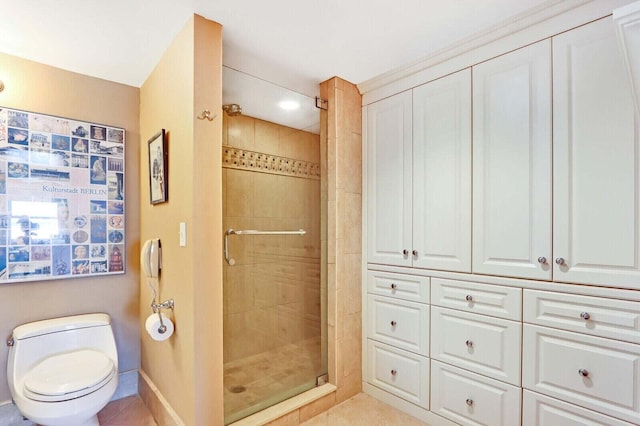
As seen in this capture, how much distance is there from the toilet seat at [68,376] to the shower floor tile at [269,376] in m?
0.65

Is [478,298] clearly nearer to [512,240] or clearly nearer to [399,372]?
[512,240]

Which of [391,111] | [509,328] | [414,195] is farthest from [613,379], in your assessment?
[391,111]

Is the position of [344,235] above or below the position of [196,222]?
below

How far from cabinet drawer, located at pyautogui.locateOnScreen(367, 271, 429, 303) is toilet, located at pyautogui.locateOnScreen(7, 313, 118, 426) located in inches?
65.0

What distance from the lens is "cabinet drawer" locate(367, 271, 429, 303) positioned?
203 cm

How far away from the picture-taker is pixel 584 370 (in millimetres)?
1435

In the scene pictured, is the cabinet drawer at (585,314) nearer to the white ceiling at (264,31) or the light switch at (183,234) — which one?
the white ceiling at (264,31)

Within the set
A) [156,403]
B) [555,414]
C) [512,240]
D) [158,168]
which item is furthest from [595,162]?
[156,403]

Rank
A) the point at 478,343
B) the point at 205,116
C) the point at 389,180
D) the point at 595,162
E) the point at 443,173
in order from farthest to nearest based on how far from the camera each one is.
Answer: the point at 389,180 < the point at 443,173 < the point at 478,343 < the point at 205,116 < the point at 595,162

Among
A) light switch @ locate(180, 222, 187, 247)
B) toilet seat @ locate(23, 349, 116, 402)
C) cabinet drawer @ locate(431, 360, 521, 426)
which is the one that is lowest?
cabinet drawer @ locate(431, 360, 521, 426)

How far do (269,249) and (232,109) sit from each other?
Answer: 886 millimetres

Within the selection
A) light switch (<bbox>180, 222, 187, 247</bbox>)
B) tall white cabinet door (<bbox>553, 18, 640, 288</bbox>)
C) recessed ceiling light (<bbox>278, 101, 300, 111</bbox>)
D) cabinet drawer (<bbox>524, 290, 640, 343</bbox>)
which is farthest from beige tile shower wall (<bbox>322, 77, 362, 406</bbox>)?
tall white cabinet door (<bbox>553, 18, 640, 288</bbox>)

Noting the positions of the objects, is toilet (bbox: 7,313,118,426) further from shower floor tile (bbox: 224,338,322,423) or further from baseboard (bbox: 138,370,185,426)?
shower floor tile (bbox: 224,338,322,423)

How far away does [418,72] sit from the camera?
205 cm
